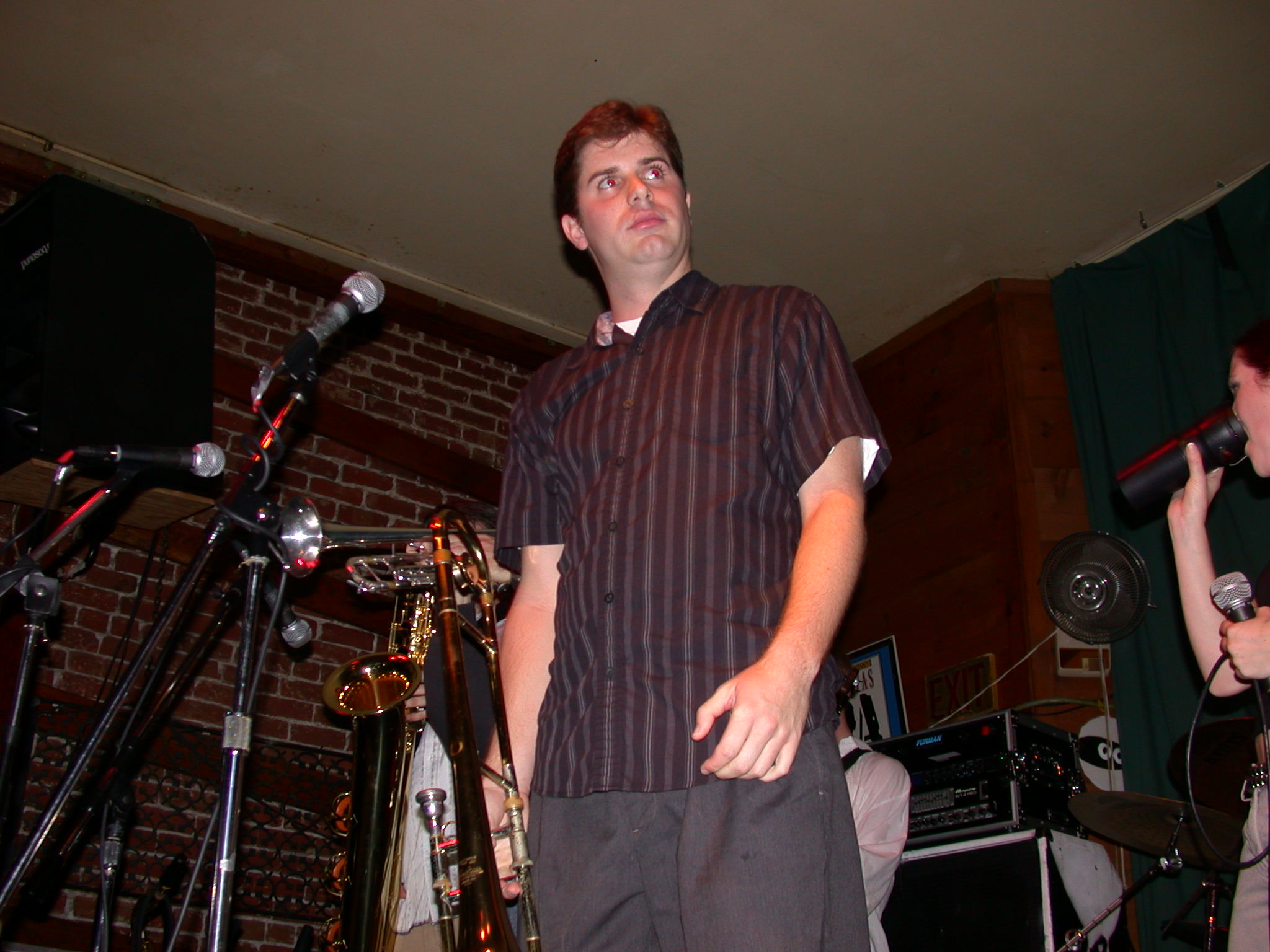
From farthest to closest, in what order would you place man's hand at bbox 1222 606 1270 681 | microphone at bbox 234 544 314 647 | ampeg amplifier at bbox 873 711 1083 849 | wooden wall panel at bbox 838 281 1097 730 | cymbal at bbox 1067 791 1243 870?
wooden wall panel at bbox 838 281 1097 730
ampeg amplifier at bbox 873 711 1083 849
cymbal at bbox 1067 791 1243 870
man's hand at bbox 1222 606 1270 681
microphone at bbox 234 544 314 647

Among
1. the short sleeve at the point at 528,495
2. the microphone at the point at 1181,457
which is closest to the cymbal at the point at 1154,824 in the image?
the microphone at the point at 1181,457

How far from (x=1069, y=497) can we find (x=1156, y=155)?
4.81 ft

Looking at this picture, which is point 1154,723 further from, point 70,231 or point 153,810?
point 70,231

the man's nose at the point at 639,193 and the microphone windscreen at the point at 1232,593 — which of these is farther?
the microphone windscreen at the point at 1232,593

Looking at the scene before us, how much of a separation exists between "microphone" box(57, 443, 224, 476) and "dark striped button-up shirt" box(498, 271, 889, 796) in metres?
0.60

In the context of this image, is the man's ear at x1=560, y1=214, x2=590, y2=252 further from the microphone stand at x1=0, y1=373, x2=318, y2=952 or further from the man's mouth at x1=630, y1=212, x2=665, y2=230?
the microphone stand at x1=0, y1=373, x2=318, y2=952

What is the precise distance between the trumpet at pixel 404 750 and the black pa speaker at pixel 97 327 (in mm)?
850

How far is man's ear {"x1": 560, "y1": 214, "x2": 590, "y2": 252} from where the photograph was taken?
224cm

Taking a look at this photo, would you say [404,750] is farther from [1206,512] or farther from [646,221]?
[1206,512]

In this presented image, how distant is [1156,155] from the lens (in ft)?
14.8

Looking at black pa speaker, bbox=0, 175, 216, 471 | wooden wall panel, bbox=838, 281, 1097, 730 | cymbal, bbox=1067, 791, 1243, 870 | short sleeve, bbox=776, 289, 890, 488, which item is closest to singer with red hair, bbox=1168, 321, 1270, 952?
cymbal, bbox=1067, 791, 1243, 870

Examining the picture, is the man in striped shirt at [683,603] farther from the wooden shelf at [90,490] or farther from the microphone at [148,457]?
the wooden shelf at [90,490]

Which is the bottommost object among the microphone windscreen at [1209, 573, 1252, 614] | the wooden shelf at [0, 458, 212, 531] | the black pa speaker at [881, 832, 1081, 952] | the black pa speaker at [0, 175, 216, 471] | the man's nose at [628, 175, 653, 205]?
the black pa speaker at [881, 832, 1081, 952]

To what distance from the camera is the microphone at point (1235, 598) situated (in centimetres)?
241
